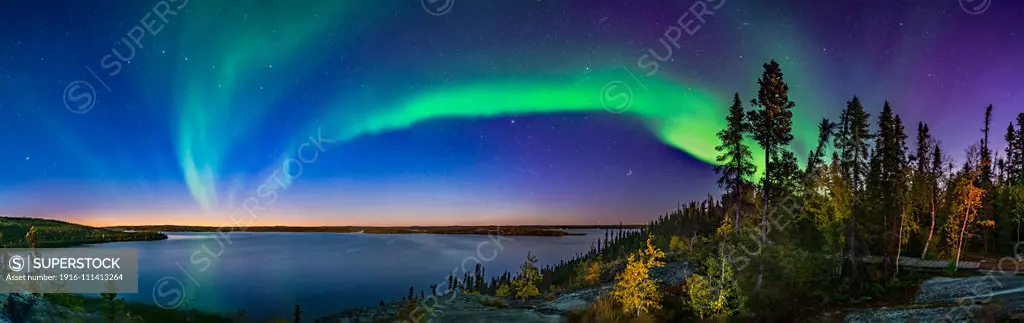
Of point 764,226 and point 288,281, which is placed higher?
point 764,226

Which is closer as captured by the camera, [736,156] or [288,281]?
[736,156]

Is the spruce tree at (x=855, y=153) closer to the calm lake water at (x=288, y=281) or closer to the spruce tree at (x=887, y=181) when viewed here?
the spruce tree at (x=887, y=181)

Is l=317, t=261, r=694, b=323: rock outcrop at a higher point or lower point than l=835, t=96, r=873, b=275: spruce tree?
lower

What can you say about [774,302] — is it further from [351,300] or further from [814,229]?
[351,300]

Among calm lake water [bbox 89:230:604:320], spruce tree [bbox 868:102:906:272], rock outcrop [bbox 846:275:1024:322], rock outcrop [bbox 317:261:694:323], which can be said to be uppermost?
spruce tree [bbox 868:102:906:272]

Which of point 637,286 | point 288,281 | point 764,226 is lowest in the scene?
point 288,281

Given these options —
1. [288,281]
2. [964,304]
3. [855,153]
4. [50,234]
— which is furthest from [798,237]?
[50,234]

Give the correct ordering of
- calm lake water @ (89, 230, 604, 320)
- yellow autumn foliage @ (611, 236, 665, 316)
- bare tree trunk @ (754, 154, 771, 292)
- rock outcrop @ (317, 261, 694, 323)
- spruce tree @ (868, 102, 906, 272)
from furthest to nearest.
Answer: calm lake water @ (89, 230, 604, 320)
spruce tree @ (868, 102, 906, 272)
bare tree trunk @ (754, 154, 771, 292)
rock outcrop @ (317, 261, 694, 323)
yellow autumn foliage @ (611, 236, 665, 316)

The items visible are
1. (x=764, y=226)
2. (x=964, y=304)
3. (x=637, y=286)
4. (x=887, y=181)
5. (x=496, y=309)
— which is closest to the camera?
(x=964, y=304)

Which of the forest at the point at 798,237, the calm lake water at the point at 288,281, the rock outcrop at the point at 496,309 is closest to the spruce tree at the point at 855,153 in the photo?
the forest at the point at 798,237

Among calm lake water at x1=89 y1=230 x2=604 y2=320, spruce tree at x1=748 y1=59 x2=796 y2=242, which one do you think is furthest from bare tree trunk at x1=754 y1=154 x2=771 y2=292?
calm lake water at x1=89 y1=230 x2=604 y2=320

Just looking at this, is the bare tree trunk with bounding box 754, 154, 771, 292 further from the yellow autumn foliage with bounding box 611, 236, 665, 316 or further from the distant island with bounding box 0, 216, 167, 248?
the distant island with bounding box 0, 216, 167, 248

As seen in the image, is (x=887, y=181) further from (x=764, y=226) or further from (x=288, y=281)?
(x=288, y=281)

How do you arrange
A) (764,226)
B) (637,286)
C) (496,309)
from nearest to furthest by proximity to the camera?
(637,286) < (496,309) < (764,226)
